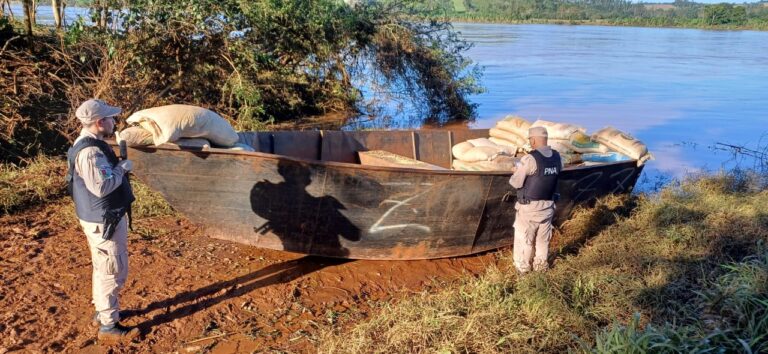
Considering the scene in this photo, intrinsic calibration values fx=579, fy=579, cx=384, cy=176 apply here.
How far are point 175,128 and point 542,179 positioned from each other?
2741 millimetres

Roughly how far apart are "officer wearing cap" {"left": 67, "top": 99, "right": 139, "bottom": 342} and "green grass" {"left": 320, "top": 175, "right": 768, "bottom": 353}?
137 cm

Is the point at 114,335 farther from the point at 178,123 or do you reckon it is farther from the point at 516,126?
the point at 516,126

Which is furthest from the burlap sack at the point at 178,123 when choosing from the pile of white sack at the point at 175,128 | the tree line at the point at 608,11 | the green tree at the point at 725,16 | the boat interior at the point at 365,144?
the green tree at the point at 725,16

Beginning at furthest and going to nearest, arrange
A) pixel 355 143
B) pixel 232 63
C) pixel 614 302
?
pixel 232 63 → pixel 355 143 → pixel 614 302

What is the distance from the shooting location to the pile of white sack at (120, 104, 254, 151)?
4.08m

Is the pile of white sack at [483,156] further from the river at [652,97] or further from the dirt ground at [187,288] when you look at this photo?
the river at [652,97]

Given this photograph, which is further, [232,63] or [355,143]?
[232,63]

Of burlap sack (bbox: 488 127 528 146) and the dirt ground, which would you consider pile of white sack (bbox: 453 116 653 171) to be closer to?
burlap sack (bbox: 488 127 528 146)

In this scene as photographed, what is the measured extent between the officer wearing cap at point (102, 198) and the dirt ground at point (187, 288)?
14.2 inches

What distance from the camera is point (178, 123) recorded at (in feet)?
13.7

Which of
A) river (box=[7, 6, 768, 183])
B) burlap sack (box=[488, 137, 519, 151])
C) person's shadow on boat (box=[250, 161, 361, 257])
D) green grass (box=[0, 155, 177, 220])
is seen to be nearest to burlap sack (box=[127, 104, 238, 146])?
person's shadow on boat (box=[250, 161, 361, 257])

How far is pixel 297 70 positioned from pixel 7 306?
8.46 metres

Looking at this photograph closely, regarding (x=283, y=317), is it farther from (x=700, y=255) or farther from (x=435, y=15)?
(x=435, y=15)

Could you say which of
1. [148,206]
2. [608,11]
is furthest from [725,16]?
[148,206]
